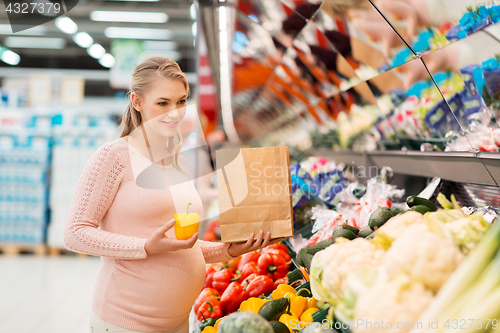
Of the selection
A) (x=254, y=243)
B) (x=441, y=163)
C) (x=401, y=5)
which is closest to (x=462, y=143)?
(x=441, y=163)

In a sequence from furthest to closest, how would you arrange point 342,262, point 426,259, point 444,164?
1. point 444,164
2. point 342,262
3. point 426,259

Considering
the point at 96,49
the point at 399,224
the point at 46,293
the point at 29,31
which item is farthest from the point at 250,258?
the point at 29,31

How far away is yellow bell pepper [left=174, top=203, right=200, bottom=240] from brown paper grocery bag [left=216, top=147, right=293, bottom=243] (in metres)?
0.10

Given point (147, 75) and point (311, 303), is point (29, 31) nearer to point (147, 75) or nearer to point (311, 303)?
point (147, 75)

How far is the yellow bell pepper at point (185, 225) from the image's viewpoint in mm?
1408

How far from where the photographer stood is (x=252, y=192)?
146cm

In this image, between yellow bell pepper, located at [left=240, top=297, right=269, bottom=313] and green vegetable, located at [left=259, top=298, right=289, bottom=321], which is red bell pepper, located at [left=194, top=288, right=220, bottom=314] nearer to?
yellow bell pepper, located at [left=240, top=297, right=269, bottom=313]

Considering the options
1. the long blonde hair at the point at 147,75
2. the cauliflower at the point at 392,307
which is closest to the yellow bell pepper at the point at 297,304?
the cauliflower at the point at 392,307

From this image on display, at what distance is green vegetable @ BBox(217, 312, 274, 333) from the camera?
104 cm

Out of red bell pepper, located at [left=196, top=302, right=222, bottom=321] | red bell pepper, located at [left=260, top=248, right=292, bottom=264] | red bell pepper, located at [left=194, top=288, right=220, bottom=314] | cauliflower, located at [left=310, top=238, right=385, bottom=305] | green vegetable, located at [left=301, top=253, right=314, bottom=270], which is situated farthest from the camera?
red bell pepper, located at [left=260, top=248, right=292, bottom=264]

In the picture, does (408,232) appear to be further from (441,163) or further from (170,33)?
(170,33)

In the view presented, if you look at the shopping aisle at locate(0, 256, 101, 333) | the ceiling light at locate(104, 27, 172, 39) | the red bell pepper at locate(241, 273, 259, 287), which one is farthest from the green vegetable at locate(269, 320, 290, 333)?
the ceiling light at locate(104, 27, 172, 39)

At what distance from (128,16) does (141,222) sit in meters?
8.26

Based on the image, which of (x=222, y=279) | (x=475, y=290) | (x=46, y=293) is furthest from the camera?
(x=46, y=293)
